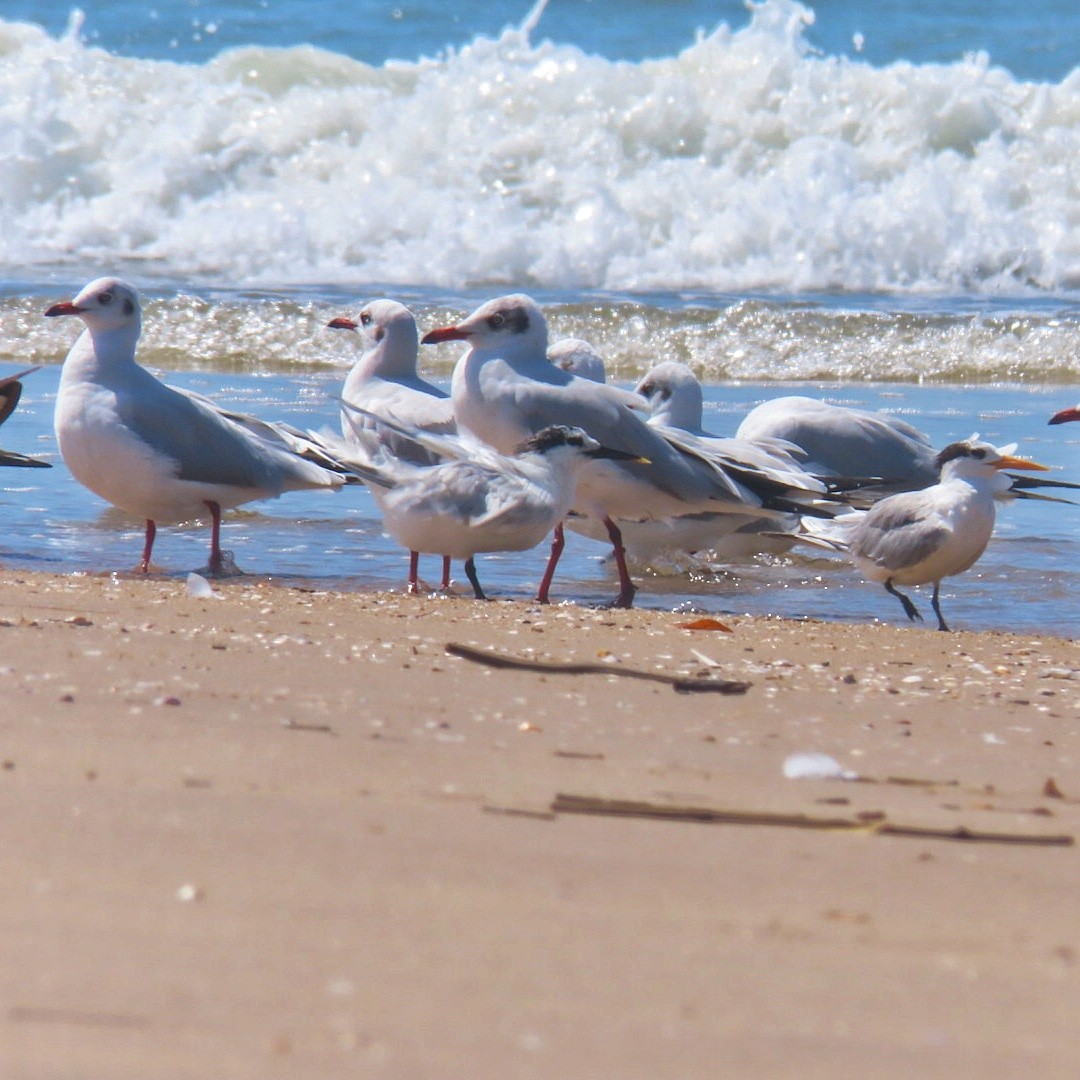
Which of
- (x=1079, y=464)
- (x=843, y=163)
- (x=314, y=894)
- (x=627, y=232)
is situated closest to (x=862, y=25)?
(x=843, y=163)

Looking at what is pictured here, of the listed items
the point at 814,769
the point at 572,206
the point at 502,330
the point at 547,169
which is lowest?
the point at 814,769

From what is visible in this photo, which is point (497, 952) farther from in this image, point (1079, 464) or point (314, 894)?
point (1079, 464)

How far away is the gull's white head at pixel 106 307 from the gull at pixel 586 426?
1096 mm

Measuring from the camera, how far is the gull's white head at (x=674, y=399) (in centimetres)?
768

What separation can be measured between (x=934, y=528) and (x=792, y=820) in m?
3.83

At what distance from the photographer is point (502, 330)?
6.84 metres

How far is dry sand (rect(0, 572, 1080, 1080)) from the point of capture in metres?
1.57

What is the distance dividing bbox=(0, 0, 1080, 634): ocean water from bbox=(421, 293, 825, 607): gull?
32cm

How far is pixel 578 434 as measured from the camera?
6.14 m

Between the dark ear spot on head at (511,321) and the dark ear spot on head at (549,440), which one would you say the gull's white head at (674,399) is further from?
the dark ear spot on head at (549,440)

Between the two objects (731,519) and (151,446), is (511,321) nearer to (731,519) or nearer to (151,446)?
(731,519)

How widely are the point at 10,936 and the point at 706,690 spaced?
184 cm

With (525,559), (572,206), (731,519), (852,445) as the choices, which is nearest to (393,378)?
(525,559)

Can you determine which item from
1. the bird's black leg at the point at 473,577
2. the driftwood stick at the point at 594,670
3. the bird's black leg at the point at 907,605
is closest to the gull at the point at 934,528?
the bird's black leg at the point at 907,605
